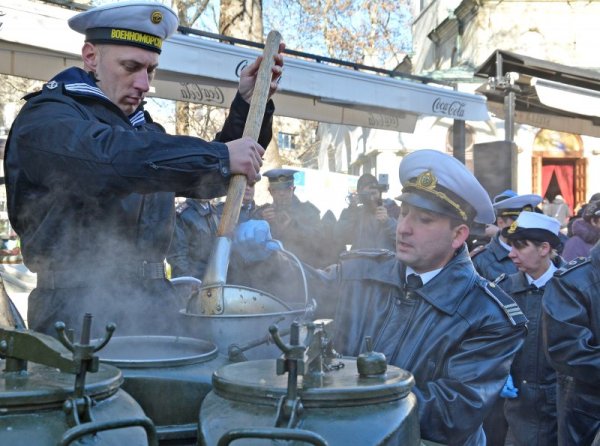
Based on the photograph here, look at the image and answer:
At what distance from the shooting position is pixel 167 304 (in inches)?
96.8

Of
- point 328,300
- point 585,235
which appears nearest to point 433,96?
point 585,235

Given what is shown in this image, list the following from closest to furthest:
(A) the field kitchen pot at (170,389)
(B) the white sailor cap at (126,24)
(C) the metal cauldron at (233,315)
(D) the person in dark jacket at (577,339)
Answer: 1. (A) the field kitchen pot at (170,389)
2. (C) the metal cauldron at (233,315)
3. (B) the white sailor cap at (126,24)
4. (D) the person in dark jacket at (577,339)

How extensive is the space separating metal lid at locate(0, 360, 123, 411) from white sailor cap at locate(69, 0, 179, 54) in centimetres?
125

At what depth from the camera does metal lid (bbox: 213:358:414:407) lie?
4.27 feet

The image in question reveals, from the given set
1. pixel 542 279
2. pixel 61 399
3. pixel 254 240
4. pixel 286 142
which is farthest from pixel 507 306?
pixel 286 142

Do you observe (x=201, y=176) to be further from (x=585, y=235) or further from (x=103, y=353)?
(x=585, y=235)

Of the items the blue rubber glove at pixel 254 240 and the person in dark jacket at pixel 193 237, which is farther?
the person in dark jacket at pixel 193 237

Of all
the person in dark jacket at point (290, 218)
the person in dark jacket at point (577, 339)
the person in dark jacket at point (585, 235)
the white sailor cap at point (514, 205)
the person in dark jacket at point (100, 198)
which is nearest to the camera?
the person in dark jacket at point (100, 198)

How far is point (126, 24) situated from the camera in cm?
236

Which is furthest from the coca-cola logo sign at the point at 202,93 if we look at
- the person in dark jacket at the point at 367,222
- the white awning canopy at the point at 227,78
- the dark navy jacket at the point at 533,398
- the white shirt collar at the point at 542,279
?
the dark navy jacket at the point at 533,398

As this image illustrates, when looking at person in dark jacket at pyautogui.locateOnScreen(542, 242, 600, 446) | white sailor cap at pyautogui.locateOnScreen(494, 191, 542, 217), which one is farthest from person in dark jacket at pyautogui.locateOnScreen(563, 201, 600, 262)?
person in dark jacket at pyautogui.locateOnScreen(542, 242, 600, 446)

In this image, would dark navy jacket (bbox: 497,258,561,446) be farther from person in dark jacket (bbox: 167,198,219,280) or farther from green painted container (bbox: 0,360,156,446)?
green painted container (bbox: 0,360,156,446)

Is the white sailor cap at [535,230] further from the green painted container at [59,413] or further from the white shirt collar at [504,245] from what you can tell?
the green painted container at [59,413]

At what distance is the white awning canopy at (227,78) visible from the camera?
5605 millimetres
